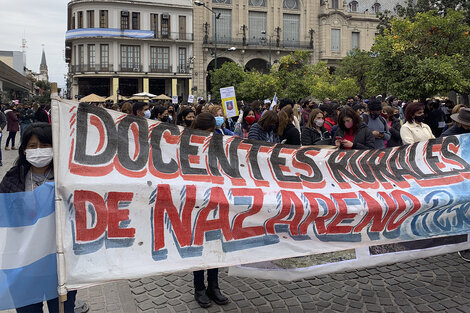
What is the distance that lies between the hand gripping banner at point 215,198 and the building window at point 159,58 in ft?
138

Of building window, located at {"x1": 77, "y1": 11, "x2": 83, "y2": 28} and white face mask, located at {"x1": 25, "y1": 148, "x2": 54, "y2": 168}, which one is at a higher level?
building window, located at {"x1": 77, "y1": 11, "x2": 83, "y2": 28}

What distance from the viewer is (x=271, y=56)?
1916 inches

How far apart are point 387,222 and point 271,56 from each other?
152 feet

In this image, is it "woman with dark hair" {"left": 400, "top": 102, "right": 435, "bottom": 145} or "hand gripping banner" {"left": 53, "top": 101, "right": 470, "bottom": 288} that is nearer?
"hand gripping banner" {"left": 53, "top": 101, "right": 470, "bottom": 288}

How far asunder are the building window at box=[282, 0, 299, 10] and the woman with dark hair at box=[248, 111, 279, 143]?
46099mm

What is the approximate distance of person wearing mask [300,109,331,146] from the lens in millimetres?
6839

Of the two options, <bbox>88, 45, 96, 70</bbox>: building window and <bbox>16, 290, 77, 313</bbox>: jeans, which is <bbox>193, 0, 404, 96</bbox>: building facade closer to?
<bbox>88, 45, 96, 70</bbox>: building window

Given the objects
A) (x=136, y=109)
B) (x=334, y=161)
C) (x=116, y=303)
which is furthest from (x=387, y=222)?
(x=136, y=109)

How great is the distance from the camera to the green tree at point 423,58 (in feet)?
49.3

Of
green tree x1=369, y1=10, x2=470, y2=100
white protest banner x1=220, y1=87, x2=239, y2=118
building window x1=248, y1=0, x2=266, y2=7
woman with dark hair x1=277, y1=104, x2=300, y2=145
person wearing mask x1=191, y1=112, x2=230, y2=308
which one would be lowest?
person wearing mask x1=191, y1=112, x2=230, y2=308

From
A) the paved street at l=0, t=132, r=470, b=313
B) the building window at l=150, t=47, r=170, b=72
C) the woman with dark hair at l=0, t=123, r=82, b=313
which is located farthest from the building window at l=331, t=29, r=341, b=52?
the woman with dark hair at l=0, t=123, r=82, b=313

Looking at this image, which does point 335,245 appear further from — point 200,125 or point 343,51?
point 343,51

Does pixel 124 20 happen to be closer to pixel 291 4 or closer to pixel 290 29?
pixel 290 29

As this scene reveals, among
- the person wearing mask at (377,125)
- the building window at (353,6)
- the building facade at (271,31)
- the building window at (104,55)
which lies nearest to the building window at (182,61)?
the building facade at (271,31)
